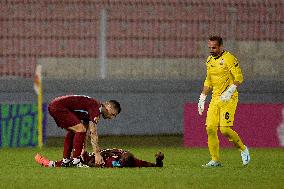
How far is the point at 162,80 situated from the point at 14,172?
965cm

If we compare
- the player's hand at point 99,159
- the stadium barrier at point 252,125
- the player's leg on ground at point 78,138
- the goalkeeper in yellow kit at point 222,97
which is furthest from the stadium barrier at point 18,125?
the player's hand at point 99,159

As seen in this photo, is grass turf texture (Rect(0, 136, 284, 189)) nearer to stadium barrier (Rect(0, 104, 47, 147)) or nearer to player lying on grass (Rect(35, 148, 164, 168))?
player lying on grass (Rect(35, 148, 164, 168))

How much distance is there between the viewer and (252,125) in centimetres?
2234

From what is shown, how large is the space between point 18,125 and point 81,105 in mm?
6272

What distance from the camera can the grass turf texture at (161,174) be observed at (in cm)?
1312

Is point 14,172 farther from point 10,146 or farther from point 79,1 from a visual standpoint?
point 79,1

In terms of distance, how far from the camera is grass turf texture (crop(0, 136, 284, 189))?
517 inches

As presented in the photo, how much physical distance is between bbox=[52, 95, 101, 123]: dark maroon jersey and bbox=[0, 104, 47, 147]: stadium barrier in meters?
6.03

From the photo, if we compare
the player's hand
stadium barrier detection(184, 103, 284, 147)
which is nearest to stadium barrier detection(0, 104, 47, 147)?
stadium barrier detection(184, 103, 284, 147)

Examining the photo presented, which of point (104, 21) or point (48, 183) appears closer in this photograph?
point (48, 183)

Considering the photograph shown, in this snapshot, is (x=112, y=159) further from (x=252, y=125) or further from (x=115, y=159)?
(x=252, y=125)

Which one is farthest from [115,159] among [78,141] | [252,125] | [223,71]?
[252,125]

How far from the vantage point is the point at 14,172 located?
49.0 feet

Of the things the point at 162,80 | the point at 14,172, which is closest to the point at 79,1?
the point at 162,80
